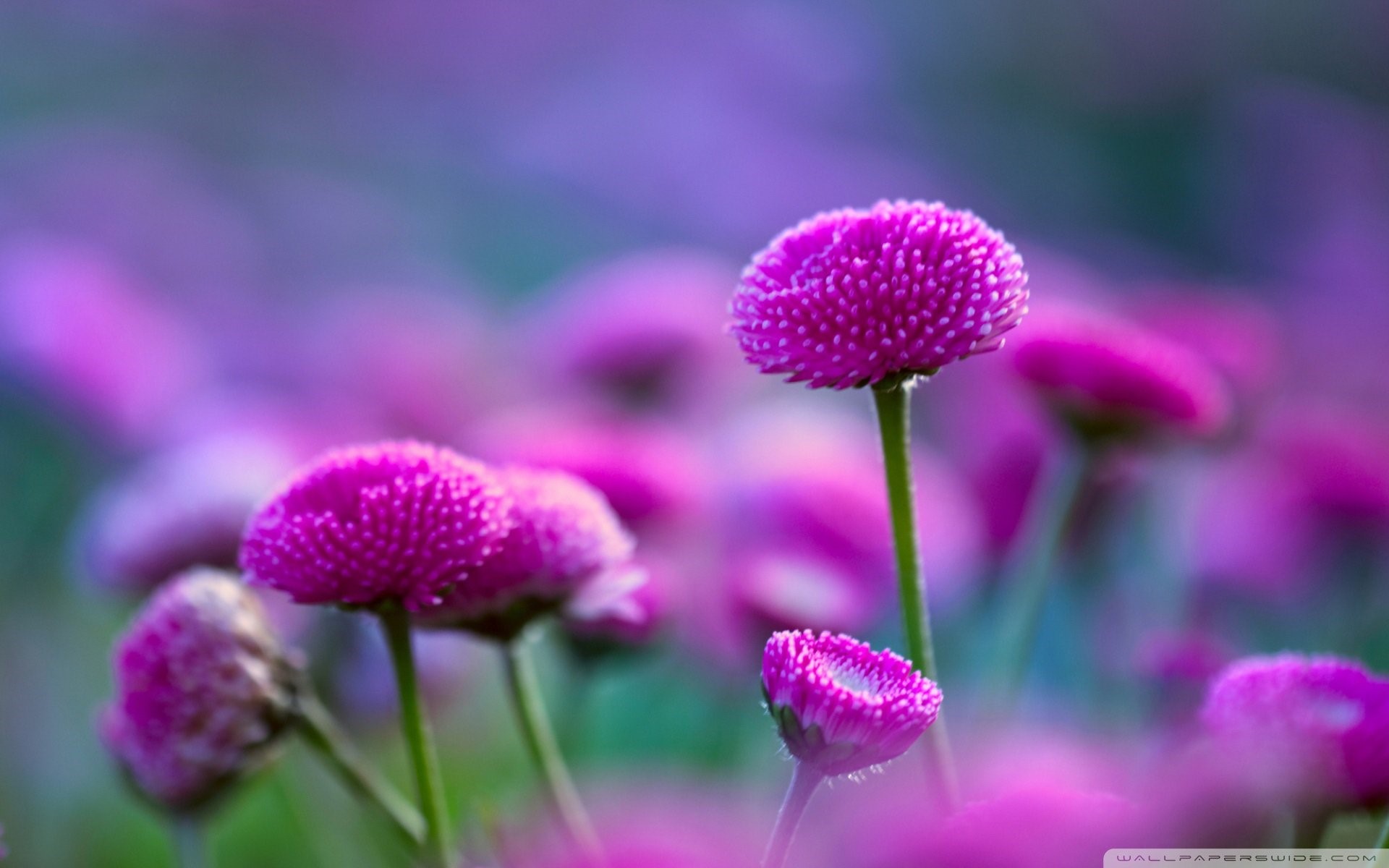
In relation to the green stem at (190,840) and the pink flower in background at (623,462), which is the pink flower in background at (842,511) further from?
the green stem at (190,840)

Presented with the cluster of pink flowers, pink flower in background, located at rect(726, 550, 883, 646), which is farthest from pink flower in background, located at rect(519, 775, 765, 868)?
pink flower in background, located at rect(726, 550, 883, 646)

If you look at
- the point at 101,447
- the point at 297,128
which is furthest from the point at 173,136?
the point at 101,447

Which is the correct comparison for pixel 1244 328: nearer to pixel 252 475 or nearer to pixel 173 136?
pixel 252 475

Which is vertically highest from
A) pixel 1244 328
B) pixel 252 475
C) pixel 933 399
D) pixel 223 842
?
pixel 1244 328

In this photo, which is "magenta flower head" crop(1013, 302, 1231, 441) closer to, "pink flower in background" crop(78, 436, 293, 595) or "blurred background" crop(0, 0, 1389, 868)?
"blurred background" crop(0, 0, 1389, 868)

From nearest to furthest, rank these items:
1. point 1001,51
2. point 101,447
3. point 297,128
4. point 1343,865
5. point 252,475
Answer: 1. point 1343,865
2. point 252,475
3. point 101,447
4. point 297,128
5. point 1001,51

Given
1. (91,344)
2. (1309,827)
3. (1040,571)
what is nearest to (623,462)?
(1040,571)

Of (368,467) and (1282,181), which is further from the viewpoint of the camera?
(1282,181)

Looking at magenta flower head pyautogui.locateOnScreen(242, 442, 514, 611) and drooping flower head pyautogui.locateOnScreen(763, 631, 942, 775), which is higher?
magenta flower head pyautogui.locateOnScreen(242, 442, 514, 611)
